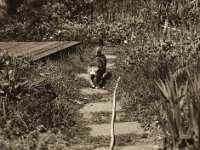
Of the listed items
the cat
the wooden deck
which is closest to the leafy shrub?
the cat

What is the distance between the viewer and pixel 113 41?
40.6 feet

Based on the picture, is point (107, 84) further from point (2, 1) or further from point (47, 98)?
point (2, 1)

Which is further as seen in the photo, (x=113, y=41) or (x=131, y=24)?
(x=131, y=24)

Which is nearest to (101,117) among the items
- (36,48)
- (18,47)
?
(36,48)

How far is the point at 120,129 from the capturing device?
686 centimetres

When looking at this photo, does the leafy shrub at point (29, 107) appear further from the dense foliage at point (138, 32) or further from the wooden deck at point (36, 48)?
the wooden deck at point (36, 48)

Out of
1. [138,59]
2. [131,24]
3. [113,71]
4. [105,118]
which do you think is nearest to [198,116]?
[105,118]

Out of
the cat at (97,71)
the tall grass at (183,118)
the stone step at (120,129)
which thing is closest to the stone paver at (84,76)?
the cat at (97,71)

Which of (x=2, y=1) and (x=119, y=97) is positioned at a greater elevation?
(x=2, y=1)

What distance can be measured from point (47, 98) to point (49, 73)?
1.42m

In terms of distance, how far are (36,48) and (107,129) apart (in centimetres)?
446

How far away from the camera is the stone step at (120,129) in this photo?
6738mm

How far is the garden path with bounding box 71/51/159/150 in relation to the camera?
20.7 ft

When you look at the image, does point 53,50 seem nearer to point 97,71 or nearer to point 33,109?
point 97,71
